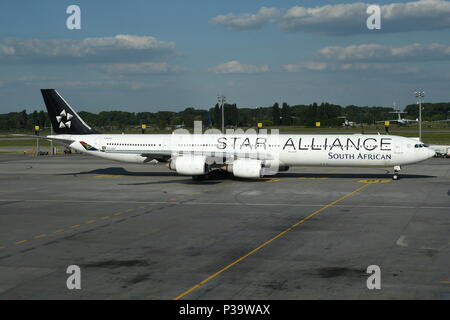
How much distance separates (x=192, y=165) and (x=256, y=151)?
6.60 metres

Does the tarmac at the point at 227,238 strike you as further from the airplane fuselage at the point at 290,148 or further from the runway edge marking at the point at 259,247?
the airplane fuselage at the point at 290,148

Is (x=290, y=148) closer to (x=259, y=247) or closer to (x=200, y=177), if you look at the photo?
(x=200, y=177)

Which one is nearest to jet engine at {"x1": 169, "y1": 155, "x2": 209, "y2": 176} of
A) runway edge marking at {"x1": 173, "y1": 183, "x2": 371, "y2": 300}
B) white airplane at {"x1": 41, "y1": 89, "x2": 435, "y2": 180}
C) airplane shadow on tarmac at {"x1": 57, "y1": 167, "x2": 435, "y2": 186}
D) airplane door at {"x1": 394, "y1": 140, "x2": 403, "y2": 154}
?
white airplane at {"x1": 41, "y1": 89, "x2": 435, "y2": 180}

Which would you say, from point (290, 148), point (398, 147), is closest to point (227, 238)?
point (290, 148)

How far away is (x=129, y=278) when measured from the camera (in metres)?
18.7

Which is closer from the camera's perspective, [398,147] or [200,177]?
[398,147]

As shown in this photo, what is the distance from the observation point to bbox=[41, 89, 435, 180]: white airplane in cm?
4622

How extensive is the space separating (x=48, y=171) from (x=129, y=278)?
43.5 metres

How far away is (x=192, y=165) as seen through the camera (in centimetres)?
4538

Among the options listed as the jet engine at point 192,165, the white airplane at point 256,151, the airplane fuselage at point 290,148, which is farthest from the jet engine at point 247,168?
the jet engine at point 192,165

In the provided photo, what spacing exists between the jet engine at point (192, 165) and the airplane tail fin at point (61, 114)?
47.9 ft

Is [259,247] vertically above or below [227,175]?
below

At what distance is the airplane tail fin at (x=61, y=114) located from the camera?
54781 mm

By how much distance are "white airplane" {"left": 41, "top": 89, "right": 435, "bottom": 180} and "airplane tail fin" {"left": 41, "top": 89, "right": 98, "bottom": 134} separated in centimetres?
305
